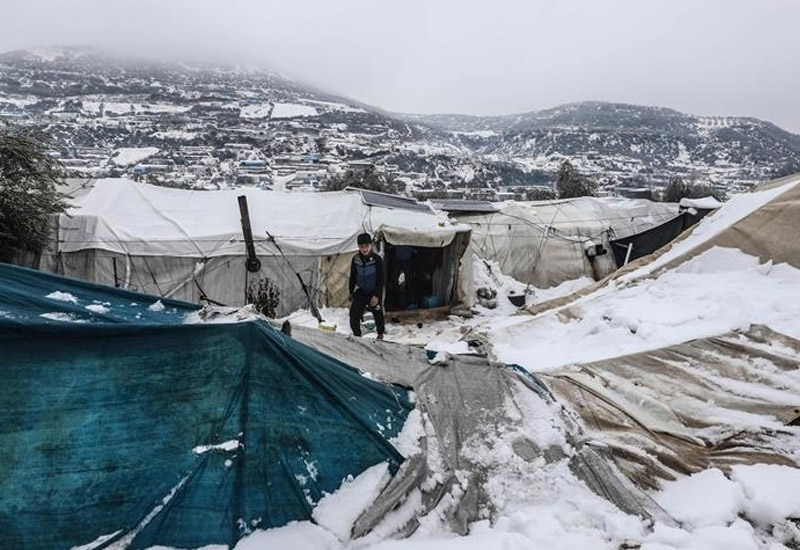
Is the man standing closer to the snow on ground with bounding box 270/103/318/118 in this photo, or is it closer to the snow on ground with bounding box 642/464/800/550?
the snow on ground with bounding box 642/464/800/550

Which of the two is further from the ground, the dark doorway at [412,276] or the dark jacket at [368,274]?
the dark jacket at [368,274]

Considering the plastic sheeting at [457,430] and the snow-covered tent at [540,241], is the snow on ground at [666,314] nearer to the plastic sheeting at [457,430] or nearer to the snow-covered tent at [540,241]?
the plastic sheeting at [457,430]

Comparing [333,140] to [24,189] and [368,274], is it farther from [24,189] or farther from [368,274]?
[368,274]

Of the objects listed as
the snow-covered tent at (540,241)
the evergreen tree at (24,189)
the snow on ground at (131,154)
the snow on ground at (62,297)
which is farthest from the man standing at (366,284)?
the snow on ground at (131,154)

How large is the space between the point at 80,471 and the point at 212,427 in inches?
27.2

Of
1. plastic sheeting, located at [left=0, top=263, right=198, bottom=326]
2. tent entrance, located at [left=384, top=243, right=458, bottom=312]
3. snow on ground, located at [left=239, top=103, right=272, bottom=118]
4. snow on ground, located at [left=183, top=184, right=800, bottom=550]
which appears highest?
snow on ground, located at [left=239, top=103, right=272, bottom=118]

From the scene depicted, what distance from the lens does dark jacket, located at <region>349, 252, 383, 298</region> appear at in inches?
286

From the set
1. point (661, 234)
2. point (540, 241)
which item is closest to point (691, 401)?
point (540, 241)

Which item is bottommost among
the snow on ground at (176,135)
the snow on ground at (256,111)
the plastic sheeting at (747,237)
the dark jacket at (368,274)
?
the dark jacket at (368,274)

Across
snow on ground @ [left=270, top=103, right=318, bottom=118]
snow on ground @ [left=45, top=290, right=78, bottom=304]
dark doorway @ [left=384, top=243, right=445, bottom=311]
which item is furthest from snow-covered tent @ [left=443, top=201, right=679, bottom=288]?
snow on ground @ [left=270, top=103, right=318, bottom=118]

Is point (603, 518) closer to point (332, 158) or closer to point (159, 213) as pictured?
point (159, 213)

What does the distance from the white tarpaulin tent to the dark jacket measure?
9064mm

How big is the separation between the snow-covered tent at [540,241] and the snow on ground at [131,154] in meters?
58.5

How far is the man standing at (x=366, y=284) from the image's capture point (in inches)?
286
